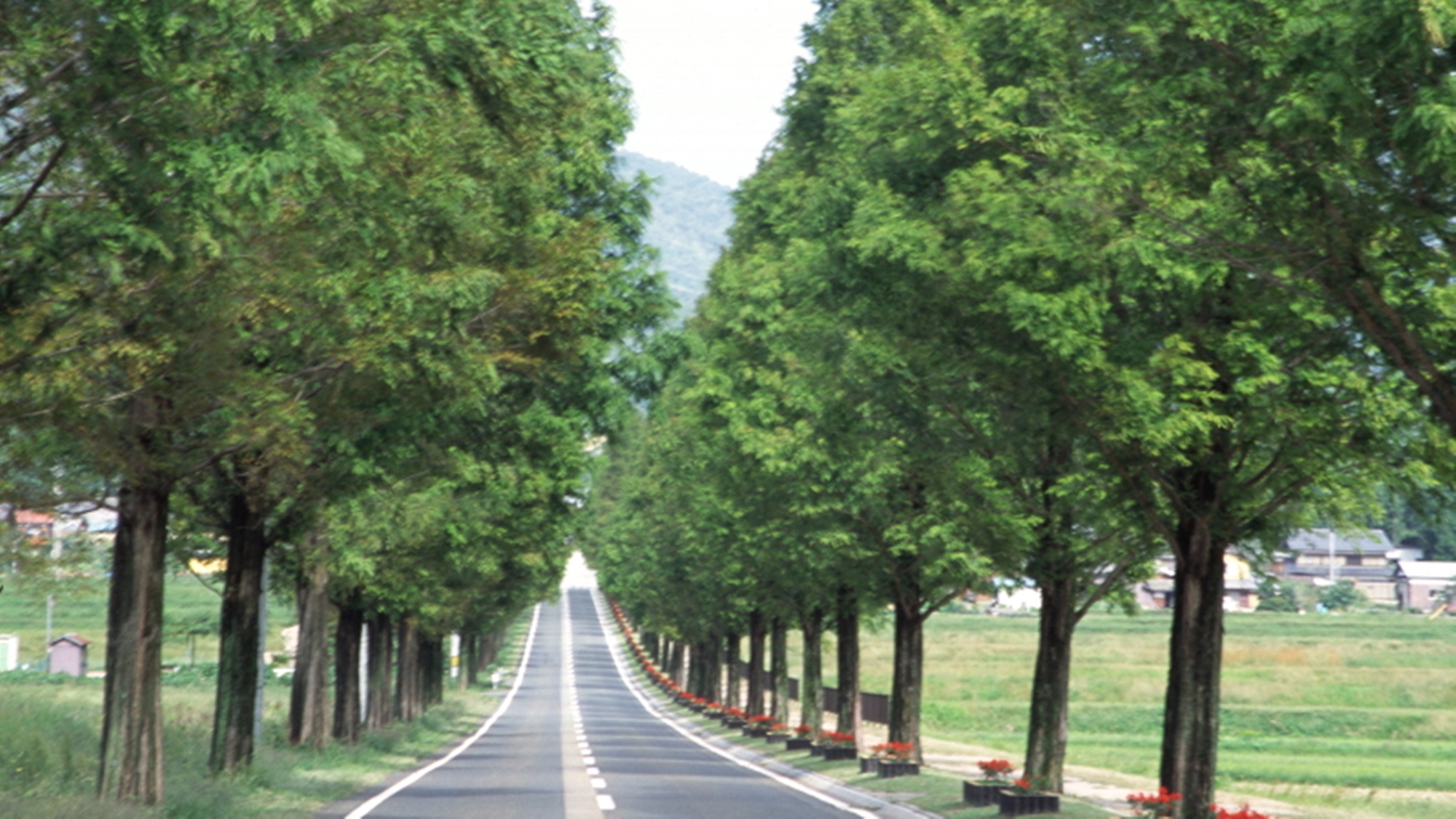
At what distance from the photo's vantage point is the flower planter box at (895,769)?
26.1 metres

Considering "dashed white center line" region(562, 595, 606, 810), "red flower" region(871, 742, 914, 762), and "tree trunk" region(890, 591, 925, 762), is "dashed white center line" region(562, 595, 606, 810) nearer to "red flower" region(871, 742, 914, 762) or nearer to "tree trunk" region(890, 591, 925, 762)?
"red flower" region(871, 742, 914, 762)

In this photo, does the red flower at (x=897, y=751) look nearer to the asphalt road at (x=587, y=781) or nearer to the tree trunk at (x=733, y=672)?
the asphalt road at (x=587, y=781)

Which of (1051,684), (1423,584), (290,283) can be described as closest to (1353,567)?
(1423,584)

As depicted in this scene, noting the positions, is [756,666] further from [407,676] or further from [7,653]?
[7,653]

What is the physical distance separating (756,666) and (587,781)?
29.0 meters

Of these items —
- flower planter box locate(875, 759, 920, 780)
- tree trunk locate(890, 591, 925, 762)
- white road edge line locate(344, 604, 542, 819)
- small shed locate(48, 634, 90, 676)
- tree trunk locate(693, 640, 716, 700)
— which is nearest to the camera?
white road edge line locate(344, 604, 542, 819)

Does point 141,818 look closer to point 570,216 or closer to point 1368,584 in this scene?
point 570,216

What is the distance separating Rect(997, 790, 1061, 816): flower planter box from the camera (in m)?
18.7

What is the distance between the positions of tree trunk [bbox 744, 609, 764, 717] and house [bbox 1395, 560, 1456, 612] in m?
113

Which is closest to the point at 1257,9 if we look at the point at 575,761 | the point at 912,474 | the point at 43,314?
the point at 43,314

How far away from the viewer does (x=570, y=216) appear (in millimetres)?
25797

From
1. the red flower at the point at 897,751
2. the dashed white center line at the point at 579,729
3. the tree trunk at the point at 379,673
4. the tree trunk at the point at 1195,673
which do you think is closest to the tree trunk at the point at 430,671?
the dashed white center line at the point at 579,729

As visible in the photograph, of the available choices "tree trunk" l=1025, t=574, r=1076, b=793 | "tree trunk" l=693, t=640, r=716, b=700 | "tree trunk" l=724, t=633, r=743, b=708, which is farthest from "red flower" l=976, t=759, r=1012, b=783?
"tree trunk" l=693, t=640, r=716, b=700

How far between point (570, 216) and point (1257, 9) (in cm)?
1660
